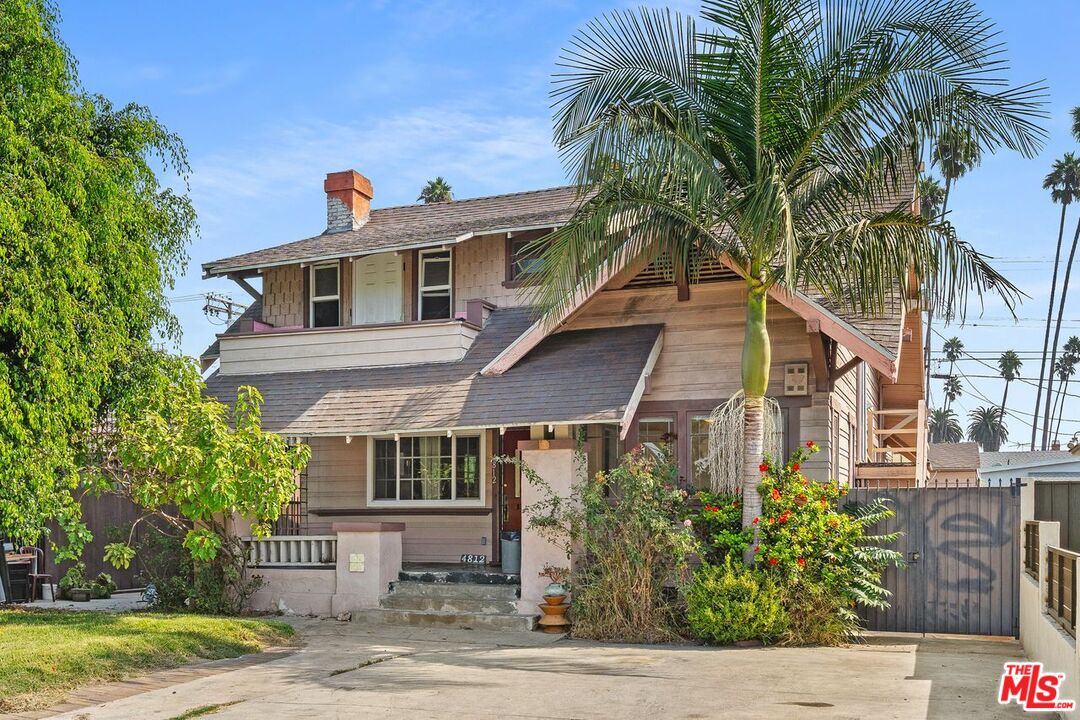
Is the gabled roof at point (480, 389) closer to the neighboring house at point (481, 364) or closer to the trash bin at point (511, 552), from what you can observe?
the neighboring house at point (481, 364)

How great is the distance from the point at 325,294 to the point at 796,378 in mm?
8909

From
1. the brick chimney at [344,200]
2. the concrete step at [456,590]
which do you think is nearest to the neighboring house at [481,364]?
the brick chimney at [344,200]

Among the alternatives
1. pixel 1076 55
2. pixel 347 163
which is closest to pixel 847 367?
pixel 1076 55

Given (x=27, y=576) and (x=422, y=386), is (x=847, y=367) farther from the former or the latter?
(x=27, y=576)

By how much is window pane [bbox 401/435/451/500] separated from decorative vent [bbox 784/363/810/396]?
5702 mm

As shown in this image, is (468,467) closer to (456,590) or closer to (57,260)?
(456,590)

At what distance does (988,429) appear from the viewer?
103250mm

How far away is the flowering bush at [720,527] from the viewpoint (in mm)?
12461

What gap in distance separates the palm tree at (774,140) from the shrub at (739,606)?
2.91 ft

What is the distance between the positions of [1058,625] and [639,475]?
5374mm

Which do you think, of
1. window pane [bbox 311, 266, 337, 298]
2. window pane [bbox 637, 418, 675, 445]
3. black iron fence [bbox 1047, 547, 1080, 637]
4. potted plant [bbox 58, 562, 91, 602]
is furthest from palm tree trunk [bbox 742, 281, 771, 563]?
potted plant [bbox 58, 562, 91, 602]

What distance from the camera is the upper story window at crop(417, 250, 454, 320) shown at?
1805 centimetres

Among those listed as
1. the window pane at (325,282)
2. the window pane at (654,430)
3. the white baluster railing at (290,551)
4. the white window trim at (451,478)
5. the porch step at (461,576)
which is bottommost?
the porch step at (461,576)

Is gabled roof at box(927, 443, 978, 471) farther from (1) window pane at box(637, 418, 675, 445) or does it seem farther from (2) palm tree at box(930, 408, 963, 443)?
(2) palm tree at box(930, 408, 963, 443)
